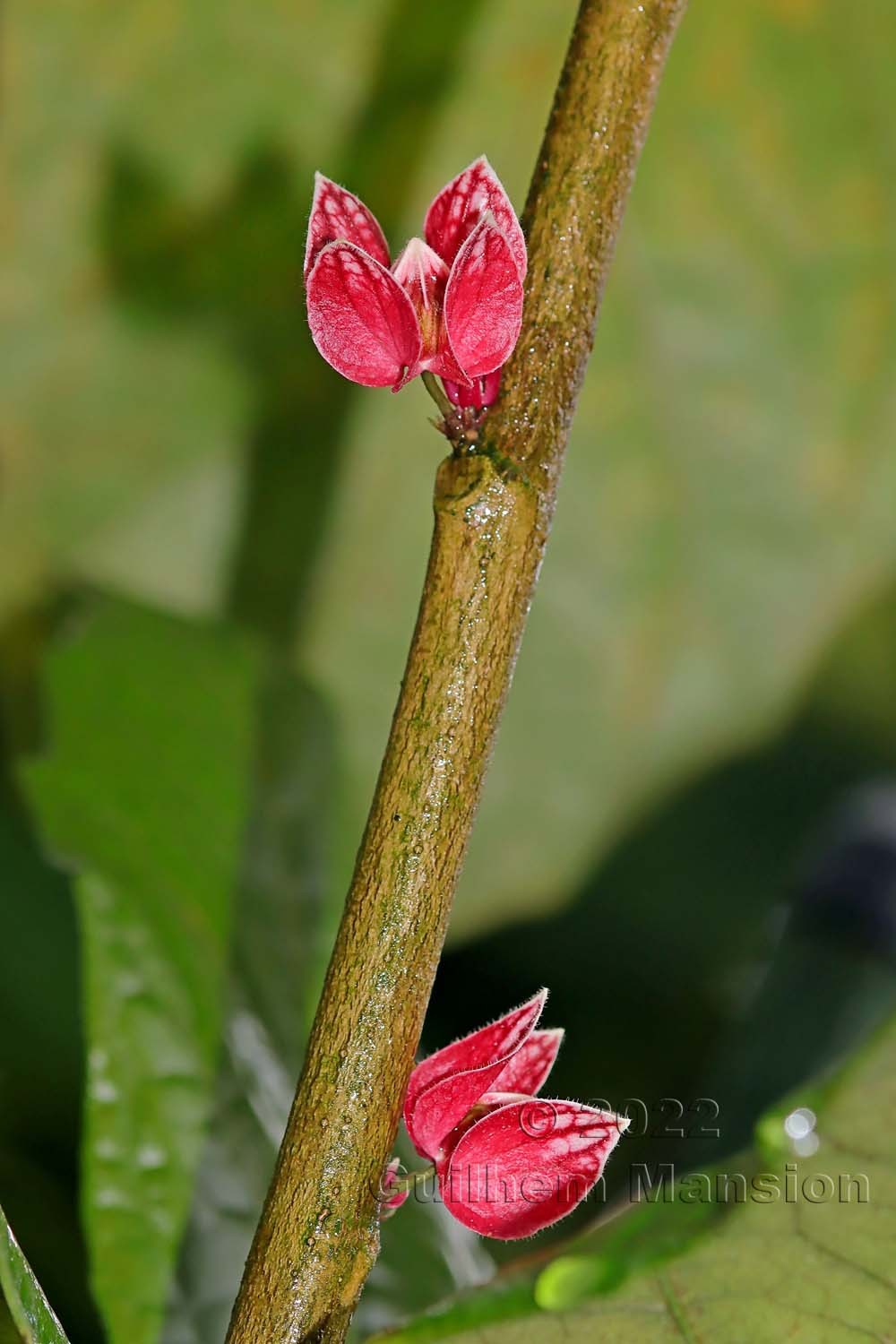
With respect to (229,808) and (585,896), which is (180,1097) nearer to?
(229,808)

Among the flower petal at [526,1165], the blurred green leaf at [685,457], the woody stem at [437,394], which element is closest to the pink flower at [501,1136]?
the flower petal at [526,1165]

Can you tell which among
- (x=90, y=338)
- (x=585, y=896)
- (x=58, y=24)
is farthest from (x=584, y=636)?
(x=58, y=24)

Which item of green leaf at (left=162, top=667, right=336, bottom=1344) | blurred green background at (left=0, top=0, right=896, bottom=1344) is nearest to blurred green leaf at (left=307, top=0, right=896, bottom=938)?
blurred green background at (left=0, top=0, right=896, bottom=1344)

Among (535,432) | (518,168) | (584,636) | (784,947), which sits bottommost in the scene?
(784,947)

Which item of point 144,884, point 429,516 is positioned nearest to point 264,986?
point 144,884

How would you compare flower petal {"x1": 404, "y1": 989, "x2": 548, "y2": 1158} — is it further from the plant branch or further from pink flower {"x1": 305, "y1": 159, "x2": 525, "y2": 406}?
pink flower {"x1": 305, "y1": 159, "x2": 525, "y2": 406}

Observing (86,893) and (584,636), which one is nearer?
(86,893)
